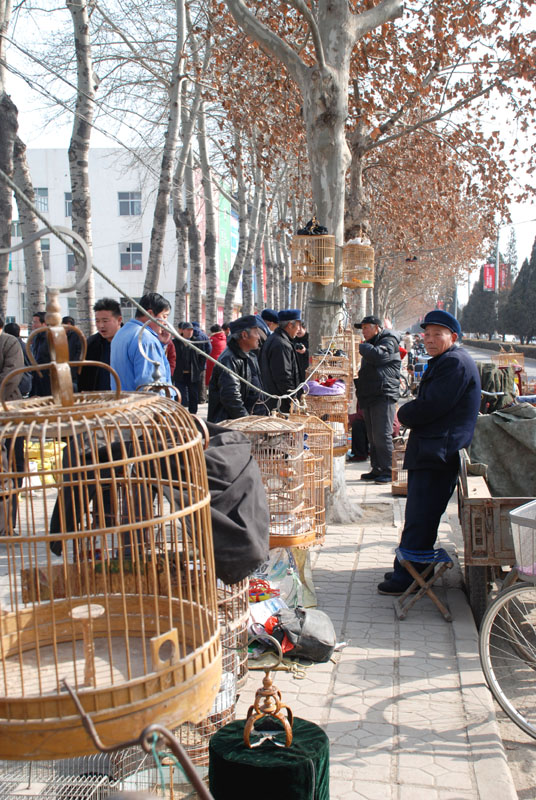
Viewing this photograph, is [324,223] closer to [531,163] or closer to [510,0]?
[510,0]

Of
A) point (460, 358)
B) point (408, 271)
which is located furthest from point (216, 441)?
point (408, 271)

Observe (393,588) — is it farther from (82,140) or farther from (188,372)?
(188,372)

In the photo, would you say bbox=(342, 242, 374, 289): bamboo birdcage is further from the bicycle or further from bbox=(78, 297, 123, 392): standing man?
the bicycle

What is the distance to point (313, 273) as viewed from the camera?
928 centimetres

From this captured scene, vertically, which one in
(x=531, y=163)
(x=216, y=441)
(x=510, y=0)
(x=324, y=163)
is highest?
(x=510, y=0)

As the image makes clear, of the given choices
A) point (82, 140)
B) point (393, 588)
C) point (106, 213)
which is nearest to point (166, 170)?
point (82, 140)

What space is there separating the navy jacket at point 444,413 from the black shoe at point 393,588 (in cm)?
99

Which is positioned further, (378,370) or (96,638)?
(378,370)

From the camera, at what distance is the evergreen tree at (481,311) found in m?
88.4

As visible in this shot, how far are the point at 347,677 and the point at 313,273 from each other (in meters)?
5.72

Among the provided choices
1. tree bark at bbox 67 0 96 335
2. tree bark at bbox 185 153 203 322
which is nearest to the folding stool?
tree bark at bbox 67 0 96 335

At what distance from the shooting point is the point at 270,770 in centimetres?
259

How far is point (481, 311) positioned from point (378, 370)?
89.7 m

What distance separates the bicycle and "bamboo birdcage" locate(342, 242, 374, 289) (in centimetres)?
651
